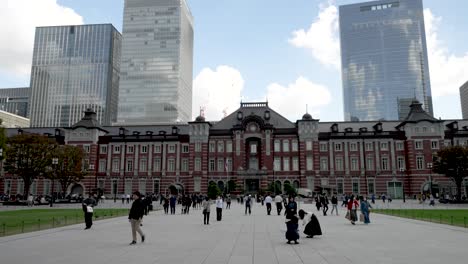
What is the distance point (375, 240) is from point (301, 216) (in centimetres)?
343

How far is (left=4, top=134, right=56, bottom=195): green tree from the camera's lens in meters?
51.2

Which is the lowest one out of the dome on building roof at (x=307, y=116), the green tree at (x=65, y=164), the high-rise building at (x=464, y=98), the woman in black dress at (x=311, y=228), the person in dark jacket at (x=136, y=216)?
the woman in black dress at (x=311, y=228)

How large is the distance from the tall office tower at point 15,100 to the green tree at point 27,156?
15428 centimetres

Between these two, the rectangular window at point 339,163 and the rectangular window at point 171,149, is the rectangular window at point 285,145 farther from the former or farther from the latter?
the rectangular window at point 171,149

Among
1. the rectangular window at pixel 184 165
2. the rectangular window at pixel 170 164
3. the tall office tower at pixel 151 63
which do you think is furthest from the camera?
the tall office tower at pixel 151 63

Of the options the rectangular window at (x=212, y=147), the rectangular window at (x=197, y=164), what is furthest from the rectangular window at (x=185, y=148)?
the rectangular window at (x=212, y=147)

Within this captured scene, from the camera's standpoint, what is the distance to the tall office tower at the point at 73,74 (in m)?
159

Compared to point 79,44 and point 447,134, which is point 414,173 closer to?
point 447,134

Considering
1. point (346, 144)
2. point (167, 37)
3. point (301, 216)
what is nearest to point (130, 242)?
point (301, 216)

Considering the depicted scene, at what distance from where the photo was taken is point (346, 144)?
6581 cm

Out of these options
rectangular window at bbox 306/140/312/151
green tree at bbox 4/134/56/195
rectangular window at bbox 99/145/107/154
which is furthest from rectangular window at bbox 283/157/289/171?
green tree at bbox 4/134/56/195

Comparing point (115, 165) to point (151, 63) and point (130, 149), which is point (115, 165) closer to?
point (130, 149)

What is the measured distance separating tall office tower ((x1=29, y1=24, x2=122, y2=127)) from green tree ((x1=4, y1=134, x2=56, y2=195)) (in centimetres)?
10982

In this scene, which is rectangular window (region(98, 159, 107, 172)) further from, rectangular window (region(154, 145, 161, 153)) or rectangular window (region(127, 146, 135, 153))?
rectangular window (region(154, 145, 161, 153))
